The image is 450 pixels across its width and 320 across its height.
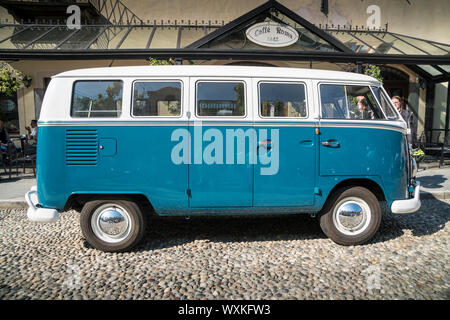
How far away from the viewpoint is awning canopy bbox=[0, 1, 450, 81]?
8328 mm

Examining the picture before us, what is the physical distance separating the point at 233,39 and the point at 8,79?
7.33 metres

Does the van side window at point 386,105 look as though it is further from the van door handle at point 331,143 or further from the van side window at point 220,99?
the van side window at point 220,99

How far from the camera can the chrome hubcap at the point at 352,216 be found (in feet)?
12.0

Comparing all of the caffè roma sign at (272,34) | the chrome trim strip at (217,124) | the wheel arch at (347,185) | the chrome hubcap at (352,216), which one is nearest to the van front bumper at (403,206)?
the wheel arch at (347,185)

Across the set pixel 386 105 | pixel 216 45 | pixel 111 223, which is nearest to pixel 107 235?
pixel 111 223

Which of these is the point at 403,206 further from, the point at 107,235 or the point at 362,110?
the point at 107,235

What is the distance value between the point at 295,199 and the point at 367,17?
1173 centimetres

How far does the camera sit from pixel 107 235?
3.55 metres

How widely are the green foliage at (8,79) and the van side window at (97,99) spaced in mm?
7533

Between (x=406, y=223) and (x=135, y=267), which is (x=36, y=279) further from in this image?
(x=406, y=223)

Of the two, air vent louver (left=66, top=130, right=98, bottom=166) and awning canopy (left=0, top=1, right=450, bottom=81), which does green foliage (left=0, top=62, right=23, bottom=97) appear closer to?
awning canopy (left=0, top=1, right=450, bottom=81)

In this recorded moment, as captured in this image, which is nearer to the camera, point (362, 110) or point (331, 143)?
point (331, 143)

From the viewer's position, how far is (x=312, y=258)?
3.34 m

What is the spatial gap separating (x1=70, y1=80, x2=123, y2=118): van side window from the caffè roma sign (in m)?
6.35
